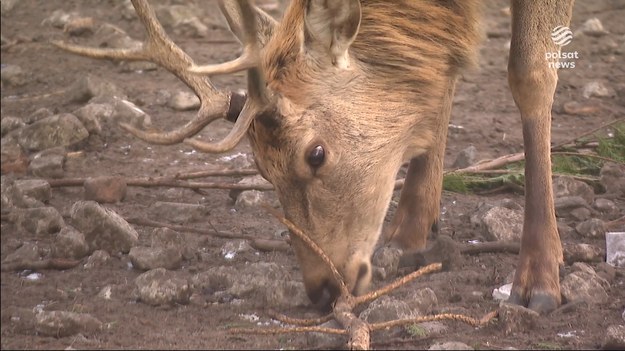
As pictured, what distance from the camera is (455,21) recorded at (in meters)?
4.35

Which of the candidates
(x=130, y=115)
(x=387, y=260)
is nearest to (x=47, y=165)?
(x=130, y=115)

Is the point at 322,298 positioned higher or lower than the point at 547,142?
lower

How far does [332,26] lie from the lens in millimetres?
3859

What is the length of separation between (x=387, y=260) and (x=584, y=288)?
86 cm

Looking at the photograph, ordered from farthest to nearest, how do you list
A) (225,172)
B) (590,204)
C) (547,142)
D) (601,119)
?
(601,119) < (225,172) < (590,204) < (547,142)

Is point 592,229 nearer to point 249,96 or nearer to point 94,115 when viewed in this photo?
point 249,96

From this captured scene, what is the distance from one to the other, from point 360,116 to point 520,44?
0.80m

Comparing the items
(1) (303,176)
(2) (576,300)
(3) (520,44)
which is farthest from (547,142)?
(1) (303,176)

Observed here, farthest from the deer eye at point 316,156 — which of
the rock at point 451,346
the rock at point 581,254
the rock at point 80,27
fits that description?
the rock at point 80,27

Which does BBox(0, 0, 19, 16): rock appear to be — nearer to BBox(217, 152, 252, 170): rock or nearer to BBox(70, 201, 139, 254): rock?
BBox(217, 152, 252, 170): rock

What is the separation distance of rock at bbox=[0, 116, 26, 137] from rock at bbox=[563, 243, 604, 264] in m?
3.69

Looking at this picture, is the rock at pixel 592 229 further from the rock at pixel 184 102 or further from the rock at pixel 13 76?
the rock at pixel 13 76

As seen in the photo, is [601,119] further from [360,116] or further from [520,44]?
[360,116]

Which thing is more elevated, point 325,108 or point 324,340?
point 325,108
